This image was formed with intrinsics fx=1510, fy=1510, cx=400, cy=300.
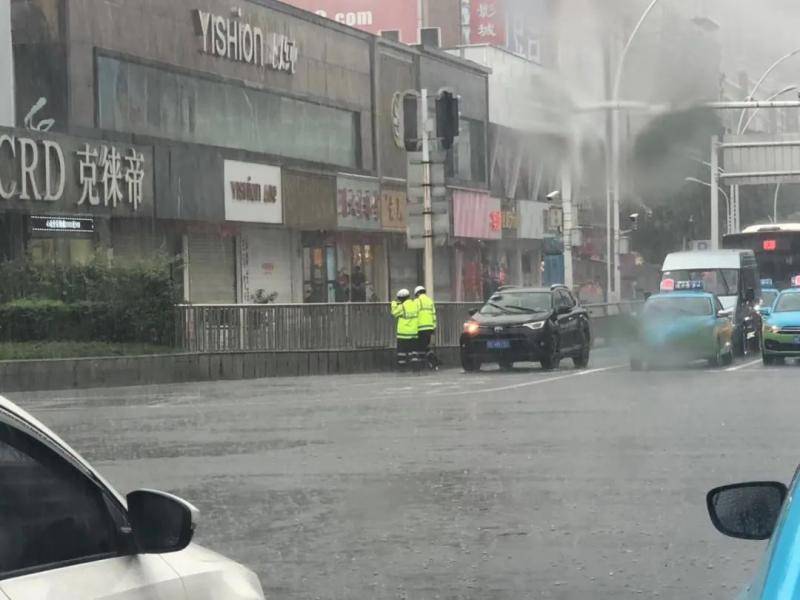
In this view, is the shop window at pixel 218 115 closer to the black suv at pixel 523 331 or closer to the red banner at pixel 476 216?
the red banner at pixel 476 216

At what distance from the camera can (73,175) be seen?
1213 inches

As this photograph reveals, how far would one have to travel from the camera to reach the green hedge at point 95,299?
26.1 meters

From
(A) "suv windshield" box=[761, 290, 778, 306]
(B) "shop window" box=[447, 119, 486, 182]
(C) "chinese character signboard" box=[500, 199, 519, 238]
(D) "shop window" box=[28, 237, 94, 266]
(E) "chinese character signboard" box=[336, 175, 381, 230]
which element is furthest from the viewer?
(C) "chinese character signboard" box=[500, 199, 519, 238]

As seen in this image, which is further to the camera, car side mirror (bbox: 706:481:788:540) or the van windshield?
the van windshield

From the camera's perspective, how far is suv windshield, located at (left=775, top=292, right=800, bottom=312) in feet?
99.3

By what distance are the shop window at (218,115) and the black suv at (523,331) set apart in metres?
9.76

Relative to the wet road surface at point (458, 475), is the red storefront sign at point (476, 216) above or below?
above

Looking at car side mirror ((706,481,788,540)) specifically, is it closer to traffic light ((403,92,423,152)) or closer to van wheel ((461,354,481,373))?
van wheel ((461,354,481,373))

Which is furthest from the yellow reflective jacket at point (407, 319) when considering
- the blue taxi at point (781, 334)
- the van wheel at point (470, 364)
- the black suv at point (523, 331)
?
the blue taxi at point (781, 334)

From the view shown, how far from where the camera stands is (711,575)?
27.4 ft

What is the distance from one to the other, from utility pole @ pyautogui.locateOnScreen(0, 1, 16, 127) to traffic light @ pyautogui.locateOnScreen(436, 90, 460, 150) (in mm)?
8708

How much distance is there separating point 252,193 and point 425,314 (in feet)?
33.3

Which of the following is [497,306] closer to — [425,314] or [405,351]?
[425,314]

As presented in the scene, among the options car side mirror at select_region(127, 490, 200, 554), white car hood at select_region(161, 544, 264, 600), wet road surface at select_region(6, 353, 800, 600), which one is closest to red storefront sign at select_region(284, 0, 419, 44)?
wet road surface at select_region(6, 353, 800, 600)
